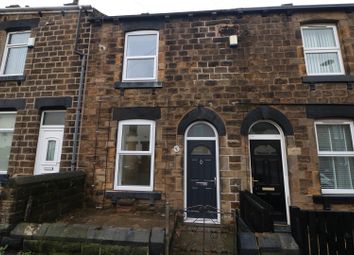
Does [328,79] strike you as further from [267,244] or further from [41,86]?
[41,86]

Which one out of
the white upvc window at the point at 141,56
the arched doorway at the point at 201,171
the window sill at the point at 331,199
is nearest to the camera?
the window sill at the point at 331,199

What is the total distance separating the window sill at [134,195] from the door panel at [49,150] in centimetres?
211

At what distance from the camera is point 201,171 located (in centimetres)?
715

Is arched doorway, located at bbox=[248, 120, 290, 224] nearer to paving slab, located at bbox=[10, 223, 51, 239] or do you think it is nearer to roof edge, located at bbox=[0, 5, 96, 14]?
paving slab, located at bbox=[10, 223, 51, 239]

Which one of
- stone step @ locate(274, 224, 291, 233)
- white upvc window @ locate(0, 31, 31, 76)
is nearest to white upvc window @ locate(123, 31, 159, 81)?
white upvc window @ locate(0, 31, 31, 76)

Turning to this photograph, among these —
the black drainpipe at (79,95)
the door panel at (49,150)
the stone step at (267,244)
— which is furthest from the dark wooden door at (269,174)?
the door panel at (49,150)

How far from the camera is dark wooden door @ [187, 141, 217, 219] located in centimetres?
695

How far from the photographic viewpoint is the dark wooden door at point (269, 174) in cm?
682

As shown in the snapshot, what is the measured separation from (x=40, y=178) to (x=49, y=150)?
8.92ft

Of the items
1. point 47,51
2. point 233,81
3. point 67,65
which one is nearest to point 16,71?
point 47,51

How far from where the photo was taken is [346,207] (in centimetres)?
651

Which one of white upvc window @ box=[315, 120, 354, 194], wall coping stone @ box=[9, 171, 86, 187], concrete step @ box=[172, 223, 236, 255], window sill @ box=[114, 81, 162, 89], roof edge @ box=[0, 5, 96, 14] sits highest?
roof edge @ box=[0, 5, 96, 14]

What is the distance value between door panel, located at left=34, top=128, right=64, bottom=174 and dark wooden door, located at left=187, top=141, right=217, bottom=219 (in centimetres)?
434

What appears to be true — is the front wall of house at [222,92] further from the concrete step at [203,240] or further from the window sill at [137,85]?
the concrete step at [203,240]
